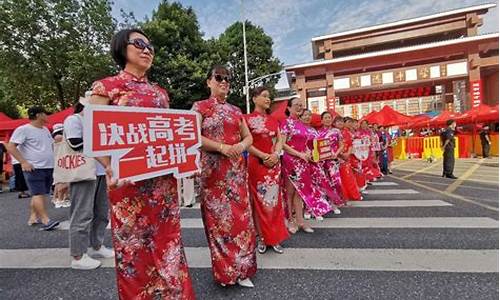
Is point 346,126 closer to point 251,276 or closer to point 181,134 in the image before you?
point 251,276

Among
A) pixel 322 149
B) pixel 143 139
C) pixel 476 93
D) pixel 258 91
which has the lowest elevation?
pixel 322 149

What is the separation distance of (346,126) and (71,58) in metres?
14.2

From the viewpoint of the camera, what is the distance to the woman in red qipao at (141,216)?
5.61 ft

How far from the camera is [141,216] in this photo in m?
1.74

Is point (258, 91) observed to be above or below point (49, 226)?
above

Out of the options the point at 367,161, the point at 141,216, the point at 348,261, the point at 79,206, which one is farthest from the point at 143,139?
the point at 367,161

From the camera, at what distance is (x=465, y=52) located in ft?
61.6

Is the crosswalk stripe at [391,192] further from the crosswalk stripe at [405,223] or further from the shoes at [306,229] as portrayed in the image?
the shoes at [306,229]

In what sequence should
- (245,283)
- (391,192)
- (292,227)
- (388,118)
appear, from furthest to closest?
1. (388,118)
2. (391,192)
3. (292,227)
4. (245,283)

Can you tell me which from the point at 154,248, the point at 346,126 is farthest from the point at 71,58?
the point at 154,248

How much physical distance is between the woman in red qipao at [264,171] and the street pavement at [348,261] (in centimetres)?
38

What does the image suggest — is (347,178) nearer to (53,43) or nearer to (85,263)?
(85,263)

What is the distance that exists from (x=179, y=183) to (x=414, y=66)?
21.4 metres

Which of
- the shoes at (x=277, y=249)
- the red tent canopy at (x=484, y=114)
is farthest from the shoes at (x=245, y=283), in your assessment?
the red tent canopy at (x=484, y=114)
